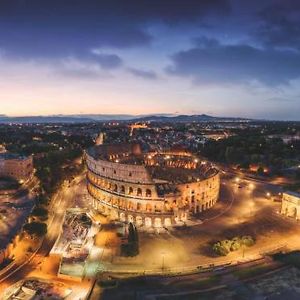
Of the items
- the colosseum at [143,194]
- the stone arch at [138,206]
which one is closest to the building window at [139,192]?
the colosseum at [143,194]

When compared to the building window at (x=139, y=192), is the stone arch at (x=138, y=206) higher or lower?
lower

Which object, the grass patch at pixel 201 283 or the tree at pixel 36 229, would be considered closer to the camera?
the grass patch at pixel 201 283

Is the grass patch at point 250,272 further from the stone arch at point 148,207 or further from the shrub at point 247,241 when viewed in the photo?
the stone arch at point 148,207

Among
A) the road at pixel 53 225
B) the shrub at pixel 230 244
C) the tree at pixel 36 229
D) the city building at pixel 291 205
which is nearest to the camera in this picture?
the road at pixel 53 225

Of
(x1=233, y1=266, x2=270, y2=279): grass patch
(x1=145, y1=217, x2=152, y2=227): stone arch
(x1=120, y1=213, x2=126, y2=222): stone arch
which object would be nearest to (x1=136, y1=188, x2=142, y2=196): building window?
(x1=120, y1=213, x2=126, y2=222): stone arch

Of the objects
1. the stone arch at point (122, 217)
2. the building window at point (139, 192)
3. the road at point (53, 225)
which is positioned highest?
the building window at point (139, 192)

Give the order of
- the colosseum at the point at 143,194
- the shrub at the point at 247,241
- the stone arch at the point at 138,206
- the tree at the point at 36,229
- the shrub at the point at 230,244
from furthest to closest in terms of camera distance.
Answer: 1. the stone arch at the point at 138,206
2. the colosseum at the point at 143,194
3. the tree at the point at 36,229
4. the shrub at the point at 247,241
5. the shrub at the point at 230,244

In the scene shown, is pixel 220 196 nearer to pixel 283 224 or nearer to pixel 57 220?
pixel 283 224

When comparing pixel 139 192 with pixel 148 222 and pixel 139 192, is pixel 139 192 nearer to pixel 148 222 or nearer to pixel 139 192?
pixel 139 192
